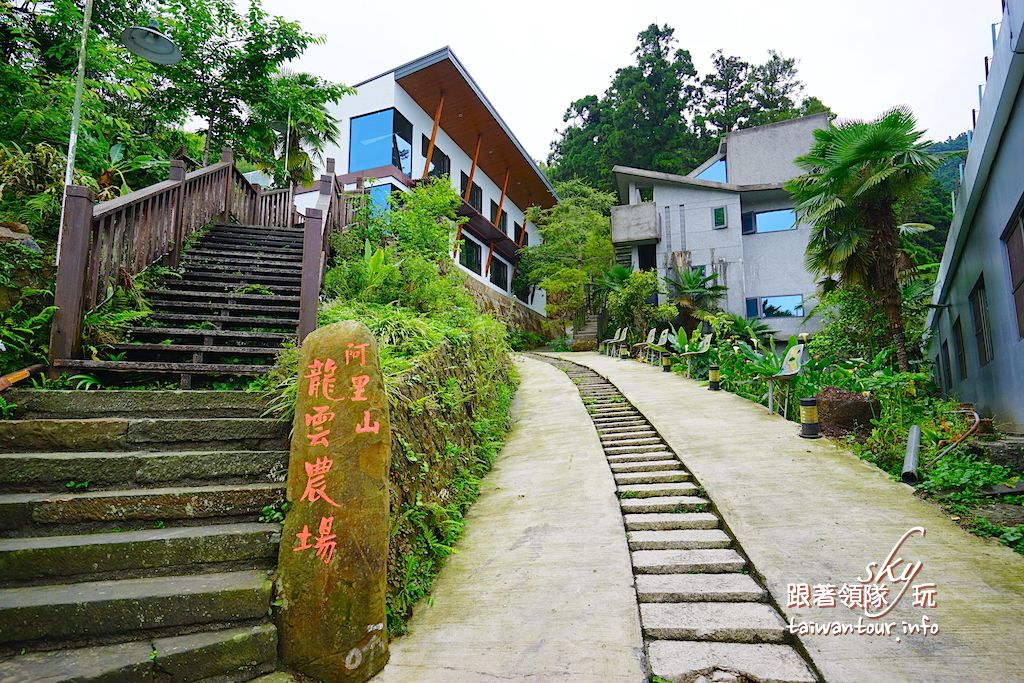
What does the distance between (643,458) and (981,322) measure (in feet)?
20.7

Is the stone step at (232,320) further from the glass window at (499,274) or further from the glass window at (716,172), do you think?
the glass window at (716,172)

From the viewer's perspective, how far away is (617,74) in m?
32.9

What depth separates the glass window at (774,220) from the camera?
65.6ft

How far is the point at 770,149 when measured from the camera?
21516 millimetres

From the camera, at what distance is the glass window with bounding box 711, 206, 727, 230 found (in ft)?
66.0

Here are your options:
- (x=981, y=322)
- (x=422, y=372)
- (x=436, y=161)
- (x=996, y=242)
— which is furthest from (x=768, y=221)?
(x=422, y=372)

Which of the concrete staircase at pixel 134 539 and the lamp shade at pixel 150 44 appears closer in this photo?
the concrete staircase at pixel 134 539

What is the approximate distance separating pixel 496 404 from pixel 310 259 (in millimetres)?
3495

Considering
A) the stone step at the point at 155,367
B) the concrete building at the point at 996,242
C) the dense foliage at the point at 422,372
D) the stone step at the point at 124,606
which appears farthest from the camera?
the concrete building at the point at 996,242

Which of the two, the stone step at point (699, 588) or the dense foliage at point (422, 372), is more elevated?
the dense foliage at point (422, 372)

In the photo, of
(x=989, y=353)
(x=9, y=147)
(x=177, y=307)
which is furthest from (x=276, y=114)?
(x=989, y=353)

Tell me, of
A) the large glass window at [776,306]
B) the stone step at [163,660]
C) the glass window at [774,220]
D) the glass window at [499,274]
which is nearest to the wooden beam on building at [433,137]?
the glass window at [499,274]

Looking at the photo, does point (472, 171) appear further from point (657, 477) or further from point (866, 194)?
point (657, 477)

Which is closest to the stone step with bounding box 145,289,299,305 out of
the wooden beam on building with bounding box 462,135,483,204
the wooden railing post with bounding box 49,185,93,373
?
the wooden railing post with bounding box 49,185,93,373
